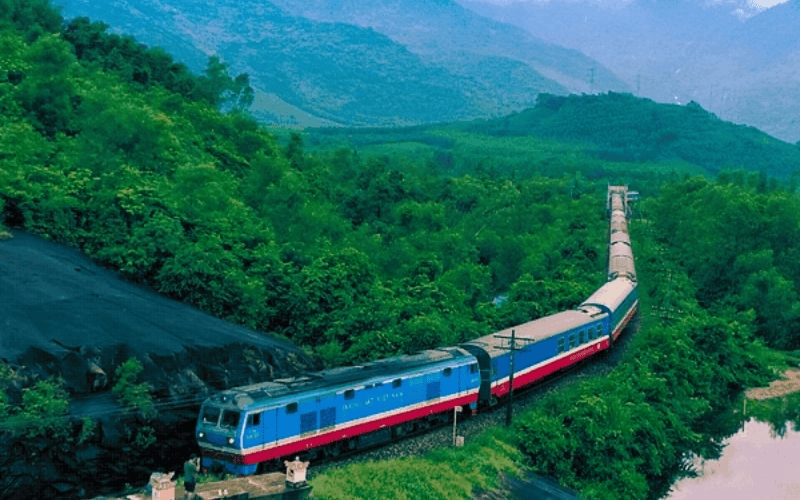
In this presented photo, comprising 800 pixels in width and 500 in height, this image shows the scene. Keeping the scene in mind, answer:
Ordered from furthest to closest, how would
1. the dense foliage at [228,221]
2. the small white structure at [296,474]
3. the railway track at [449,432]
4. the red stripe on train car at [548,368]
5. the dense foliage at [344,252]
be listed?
1. the dense foliage at [228,221]
2. the red stripe on train car at [548,368]
3. the dense foliage at [344,252]
4. the railway track at [449,432]
5. the small white structure at [296,474]

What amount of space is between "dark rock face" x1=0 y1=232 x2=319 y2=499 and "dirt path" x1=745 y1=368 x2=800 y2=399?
27.1 meters

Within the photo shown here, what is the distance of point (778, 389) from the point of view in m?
49.6

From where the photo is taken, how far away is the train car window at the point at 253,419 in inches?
980

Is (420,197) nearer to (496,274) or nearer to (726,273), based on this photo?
(496,274)

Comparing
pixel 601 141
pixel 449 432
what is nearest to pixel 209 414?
pixel 449 432

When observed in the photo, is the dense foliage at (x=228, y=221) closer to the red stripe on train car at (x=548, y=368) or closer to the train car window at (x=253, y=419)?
the red stripe on train car at (x=548, y=368)

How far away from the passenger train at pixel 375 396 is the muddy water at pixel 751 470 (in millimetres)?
7072

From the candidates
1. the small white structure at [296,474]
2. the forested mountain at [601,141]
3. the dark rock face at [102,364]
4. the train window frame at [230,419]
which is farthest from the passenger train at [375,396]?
the forested mountain at [601,141]

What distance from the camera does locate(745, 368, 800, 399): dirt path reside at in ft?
158

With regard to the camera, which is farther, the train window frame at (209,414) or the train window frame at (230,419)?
the train window frame at (209,414)

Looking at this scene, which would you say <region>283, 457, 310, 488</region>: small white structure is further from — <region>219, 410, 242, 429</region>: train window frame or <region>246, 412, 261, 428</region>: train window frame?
<region>219, 410, 242, 429</region>: train window frame

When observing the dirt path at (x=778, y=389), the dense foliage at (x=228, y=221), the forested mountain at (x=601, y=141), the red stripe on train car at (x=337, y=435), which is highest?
the forested mountain at (x=601, y=141)

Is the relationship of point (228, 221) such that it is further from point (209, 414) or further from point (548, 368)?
point (209, 414)

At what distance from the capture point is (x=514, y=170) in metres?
129
